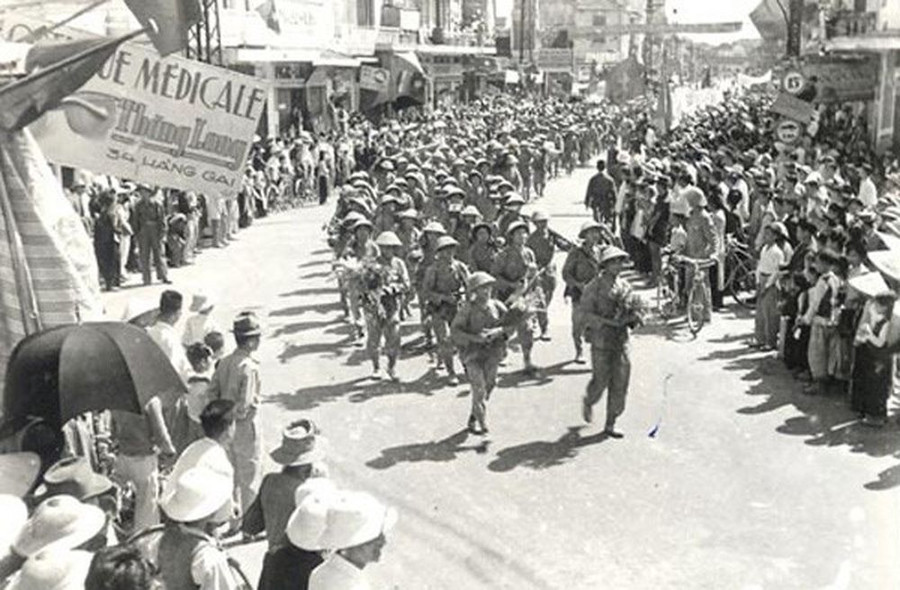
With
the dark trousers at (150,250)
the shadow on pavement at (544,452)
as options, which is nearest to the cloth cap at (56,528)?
the shadow on pavement at (544,452)

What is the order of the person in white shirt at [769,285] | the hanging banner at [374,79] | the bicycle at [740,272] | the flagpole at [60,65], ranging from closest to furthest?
the flagpole at [60,65] < the person in white shirt at [769,285] < the bicycle at [740,272] < the hanging banner at [374,79]

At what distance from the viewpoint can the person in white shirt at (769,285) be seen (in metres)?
11.8

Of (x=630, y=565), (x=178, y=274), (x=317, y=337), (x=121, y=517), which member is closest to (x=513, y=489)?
(x=630, y=565)

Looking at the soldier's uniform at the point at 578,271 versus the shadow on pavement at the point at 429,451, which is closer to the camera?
the shadow on pavement at the point at 429,451

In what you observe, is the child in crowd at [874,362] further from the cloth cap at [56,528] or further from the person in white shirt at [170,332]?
the cloth cap at [56,528]

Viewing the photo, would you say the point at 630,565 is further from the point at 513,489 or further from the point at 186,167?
the point at 186,167

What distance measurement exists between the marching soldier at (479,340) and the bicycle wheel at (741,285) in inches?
244

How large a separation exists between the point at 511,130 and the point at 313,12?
7322 mm

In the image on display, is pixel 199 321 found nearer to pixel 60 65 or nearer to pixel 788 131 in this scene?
pixel 60 65

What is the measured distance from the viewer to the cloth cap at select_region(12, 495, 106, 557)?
4.38 m

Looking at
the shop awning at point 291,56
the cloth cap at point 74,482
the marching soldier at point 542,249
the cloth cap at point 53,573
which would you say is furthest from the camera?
the shop awning at point 291,56

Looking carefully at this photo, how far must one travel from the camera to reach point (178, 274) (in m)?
17.3

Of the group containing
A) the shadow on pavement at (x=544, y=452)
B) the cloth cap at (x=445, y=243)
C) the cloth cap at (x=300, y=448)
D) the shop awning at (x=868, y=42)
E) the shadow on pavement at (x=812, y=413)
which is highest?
the shop awning at (x=868, y=42)

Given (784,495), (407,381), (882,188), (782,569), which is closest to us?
(782,569)
